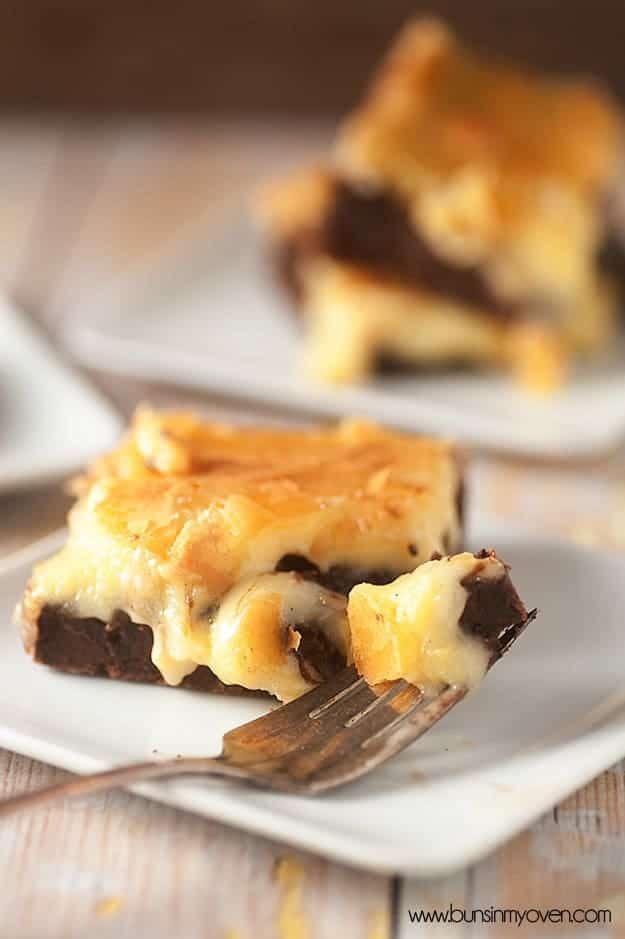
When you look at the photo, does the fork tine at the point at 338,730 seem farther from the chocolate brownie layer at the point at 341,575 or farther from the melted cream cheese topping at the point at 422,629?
the chocolate brownie layer at the point at 341,575

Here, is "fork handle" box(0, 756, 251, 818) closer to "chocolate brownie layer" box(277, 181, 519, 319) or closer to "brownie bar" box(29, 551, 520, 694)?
"brownie bar" box(29, 551, 520, 694)

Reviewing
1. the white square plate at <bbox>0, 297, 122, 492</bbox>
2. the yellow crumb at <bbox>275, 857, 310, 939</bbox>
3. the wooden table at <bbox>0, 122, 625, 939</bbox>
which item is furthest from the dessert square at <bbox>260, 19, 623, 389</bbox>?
the yellow crumb at <bbox>275, 857, 310, 939</bbox>

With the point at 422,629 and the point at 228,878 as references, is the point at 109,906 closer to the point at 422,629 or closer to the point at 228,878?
the point at 228,878

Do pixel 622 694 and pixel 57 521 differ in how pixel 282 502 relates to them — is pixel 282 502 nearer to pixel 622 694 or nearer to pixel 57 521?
pixel 622 694

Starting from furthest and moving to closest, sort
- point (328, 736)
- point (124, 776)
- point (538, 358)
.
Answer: point (538, 358)
point (328, 736)
point (124, 776)

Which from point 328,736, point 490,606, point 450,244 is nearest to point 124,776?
point 328,736

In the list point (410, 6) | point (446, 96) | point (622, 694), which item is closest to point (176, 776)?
point (622, 694)
